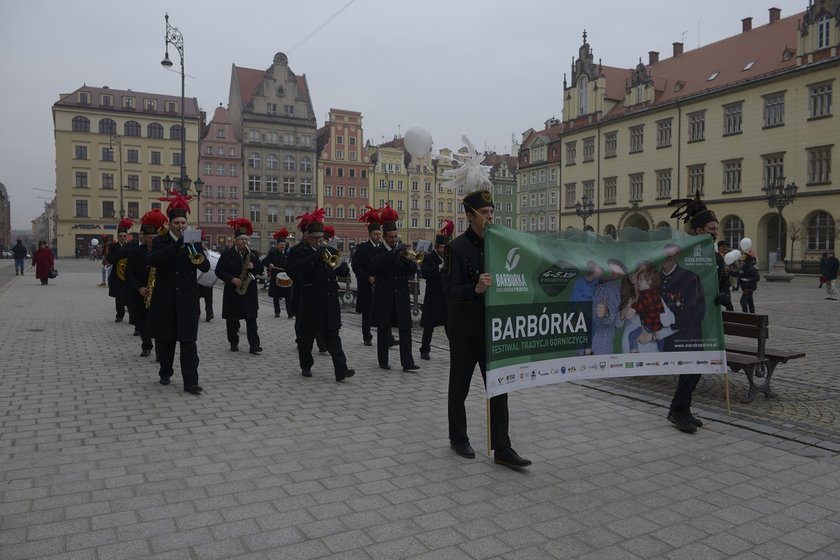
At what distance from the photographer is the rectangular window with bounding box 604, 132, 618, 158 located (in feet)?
197

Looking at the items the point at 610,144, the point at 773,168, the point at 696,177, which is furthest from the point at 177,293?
the point at 610,144

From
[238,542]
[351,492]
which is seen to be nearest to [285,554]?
[238,542]

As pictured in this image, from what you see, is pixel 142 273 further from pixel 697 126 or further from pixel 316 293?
pixel 697 126

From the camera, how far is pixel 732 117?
4850 cm

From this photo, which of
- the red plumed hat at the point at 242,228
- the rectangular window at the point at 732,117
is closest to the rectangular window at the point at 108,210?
the rectangular window at the point at 732,117

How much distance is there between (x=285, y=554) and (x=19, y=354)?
8.56 m

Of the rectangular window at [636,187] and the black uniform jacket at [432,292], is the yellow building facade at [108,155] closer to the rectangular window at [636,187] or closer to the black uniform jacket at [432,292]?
the rectangular window at [636,187]

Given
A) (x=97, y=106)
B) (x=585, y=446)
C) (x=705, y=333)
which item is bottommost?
(x=585, y=446)

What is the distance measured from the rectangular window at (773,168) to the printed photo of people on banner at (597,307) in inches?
1725

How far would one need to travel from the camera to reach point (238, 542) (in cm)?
369

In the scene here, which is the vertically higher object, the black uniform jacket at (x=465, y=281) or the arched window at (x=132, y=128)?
the arched window at (x=132, y=128)

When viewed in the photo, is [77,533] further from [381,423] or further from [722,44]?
[722,44]

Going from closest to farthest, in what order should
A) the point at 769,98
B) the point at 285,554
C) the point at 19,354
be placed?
the point at 285,554, the point at 19,354, the point at 769,98

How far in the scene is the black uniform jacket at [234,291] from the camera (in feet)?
35.9
